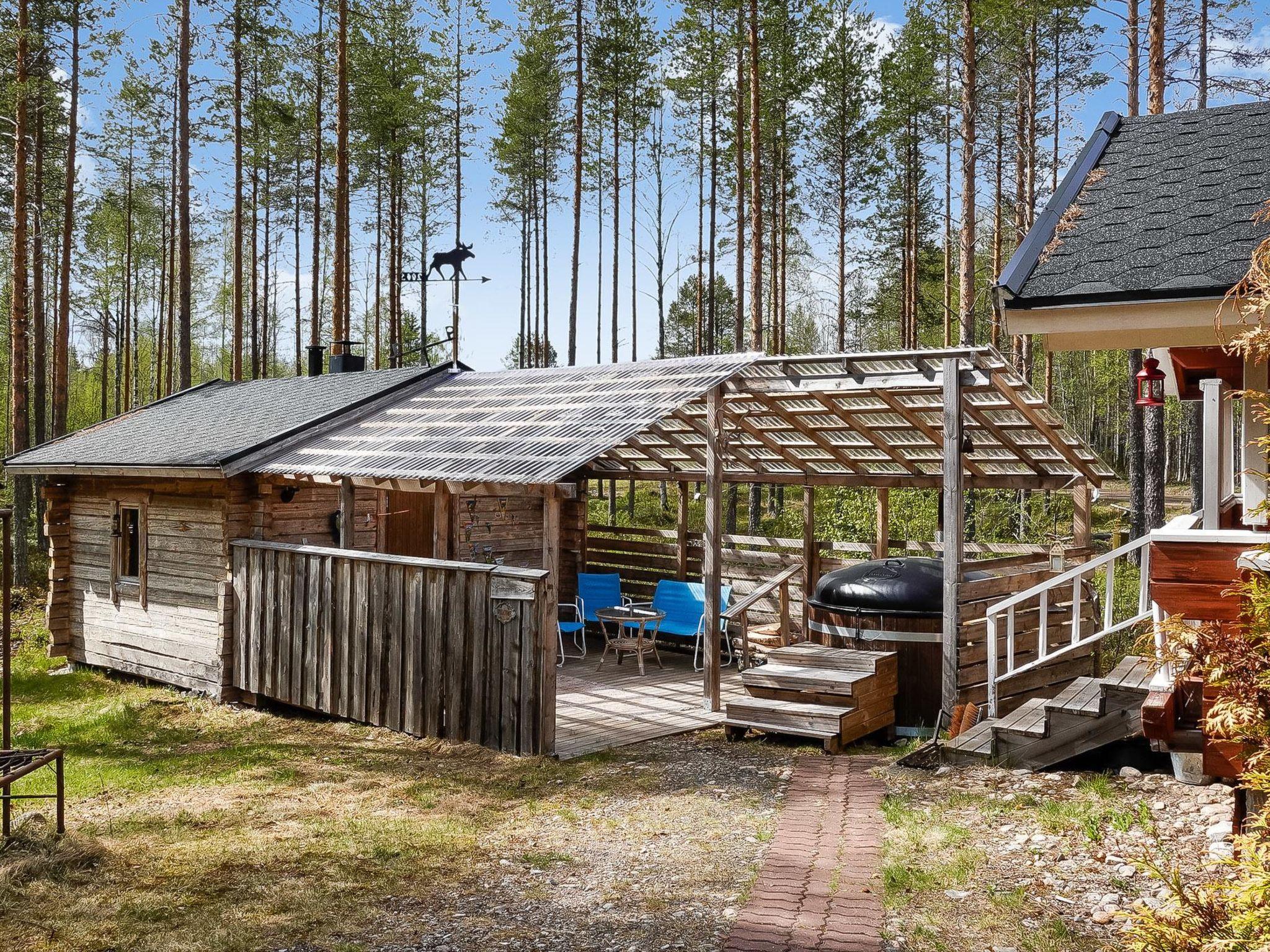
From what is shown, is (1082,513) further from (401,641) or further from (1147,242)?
(401,641)

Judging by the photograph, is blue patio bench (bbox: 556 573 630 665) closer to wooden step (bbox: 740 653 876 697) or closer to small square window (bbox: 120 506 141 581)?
wooden step (bbox: 740 653 876 697)

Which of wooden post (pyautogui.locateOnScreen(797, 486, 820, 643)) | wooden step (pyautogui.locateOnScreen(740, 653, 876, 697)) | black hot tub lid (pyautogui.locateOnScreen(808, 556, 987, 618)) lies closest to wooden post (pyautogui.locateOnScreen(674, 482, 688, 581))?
wooden post (pyautogui.locateOnScreen(797, 486, 820, 643))

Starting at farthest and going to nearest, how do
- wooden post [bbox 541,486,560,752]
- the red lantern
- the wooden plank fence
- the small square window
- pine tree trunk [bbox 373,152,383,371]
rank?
pine tree trunk [bbox 373,152,383,371]
the small square window
the wooden plank fence
wooden post [bbox 541,486,560,752]
the red lantern

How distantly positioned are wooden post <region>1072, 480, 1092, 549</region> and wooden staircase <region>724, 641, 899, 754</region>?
120 inches

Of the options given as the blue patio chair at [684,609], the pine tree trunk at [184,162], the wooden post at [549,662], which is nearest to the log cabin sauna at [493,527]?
the wooden post at [549,662]

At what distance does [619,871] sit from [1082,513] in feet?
23.0

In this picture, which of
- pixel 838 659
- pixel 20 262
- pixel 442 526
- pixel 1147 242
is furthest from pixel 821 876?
pixel 20 262

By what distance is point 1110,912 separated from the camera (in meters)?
4.25

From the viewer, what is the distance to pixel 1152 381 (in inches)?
264

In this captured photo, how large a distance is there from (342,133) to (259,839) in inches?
467

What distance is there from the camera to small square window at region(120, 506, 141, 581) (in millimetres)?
11930

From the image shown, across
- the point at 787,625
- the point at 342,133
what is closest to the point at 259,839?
the point at 787,625

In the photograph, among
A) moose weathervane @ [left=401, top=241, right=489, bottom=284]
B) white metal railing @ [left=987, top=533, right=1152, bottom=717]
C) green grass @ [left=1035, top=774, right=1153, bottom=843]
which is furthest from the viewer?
moose weathervane @ [left=401, top=241, right=489, bottom=284]

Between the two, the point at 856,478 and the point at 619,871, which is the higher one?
the point at 856,478
